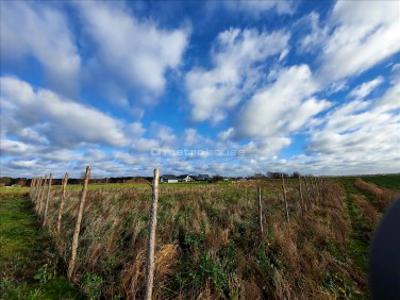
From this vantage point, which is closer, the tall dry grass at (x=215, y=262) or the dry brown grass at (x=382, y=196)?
the tall dry grass at (x=215, y=262)

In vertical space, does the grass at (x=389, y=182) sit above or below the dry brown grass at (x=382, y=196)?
above

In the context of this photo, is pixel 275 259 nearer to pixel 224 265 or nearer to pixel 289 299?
pixel 224 265

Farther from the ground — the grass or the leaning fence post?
the grass

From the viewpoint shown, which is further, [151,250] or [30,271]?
[30,271]

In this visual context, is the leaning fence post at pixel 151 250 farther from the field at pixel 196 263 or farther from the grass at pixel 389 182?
the grass at pixel 389 182

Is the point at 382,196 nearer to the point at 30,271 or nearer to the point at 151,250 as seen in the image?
the point at 151,250

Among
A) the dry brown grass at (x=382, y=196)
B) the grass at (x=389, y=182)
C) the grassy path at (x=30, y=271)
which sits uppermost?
the grass at (x=389, y=182)

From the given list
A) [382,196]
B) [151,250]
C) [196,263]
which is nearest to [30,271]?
[151,250]

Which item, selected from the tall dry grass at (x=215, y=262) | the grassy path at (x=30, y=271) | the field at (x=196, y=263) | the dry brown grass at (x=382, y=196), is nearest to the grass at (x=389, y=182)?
the dry brown grass at (x=382, y=196)

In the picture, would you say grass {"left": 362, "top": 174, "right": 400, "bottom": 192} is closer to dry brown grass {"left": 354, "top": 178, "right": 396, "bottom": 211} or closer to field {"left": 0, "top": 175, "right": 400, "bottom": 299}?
dry brown grass {"left": 354, "top": 178, "right": 396, "bottom": 211}

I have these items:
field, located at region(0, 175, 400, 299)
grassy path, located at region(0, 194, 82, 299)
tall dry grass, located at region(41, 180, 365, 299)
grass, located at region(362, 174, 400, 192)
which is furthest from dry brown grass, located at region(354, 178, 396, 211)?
grassy path, located at region(0, 194, 82, 299)

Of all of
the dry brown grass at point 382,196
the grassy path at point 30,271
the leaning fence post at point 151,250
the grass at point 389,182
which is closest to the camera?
the leaning fence post at point 151,250

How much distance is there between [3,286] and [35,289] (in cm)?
60

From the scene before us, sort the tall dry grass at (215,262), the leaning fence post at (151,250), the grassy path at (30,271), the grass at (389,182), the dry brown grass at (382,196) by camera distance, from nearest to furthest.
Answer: the leaning fence post at (151,250), the tall dry grass at (215,262), the grassy path at (30,271), the dry brown grass at (382,196), the grass at (389,182)
